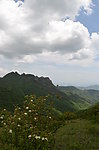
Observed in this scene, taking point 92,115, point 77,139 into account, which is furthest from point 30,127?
point 92,115

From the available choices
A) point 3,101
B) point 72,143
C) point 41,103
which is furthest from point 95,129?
point 3,101

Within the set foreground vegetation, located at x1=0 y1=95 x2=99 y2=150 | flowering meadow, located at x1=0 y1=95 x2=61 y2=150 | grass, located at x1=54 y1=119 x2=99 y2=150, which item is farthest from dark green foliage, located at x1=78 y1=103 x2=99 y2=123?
flowering meadow, located at x1=0 y1=95 x2=61 y2=150

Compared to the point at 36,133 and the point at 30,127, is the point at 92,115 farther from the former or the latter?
the point at 36,133

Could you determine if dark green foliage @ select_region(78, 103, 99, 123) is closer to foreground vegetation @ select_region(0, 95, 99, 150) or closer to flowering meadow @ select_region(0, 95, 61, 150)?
foreground vegetation @ select_region(0, 95, 99, 150)

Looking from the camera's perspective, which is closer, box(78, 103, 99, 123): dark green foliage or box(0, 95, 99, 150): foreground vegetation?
box(0, 95, 99, 150): foreground vegetation

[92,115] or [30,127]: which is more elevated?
[30,127]

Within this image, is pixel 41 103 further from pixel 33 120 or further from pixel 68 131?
pixel 68 131

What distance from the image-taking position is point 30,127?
912 centimetres

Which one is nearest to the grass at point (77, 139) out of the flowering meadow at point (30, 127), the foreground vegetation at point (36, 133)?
the foreground vegetation at point (36, 133)

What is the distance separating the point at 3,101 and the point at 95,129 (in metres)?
181

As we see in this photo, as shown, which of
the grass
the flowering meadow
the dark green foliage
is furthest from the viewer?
the dark green foliage

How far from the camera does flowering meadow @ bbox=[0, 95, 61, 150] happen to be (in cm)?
868

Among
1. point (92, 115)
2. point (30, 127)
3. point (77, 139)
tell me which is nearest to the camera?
point (30, 127)

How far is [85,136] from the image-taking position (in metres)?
11.4
